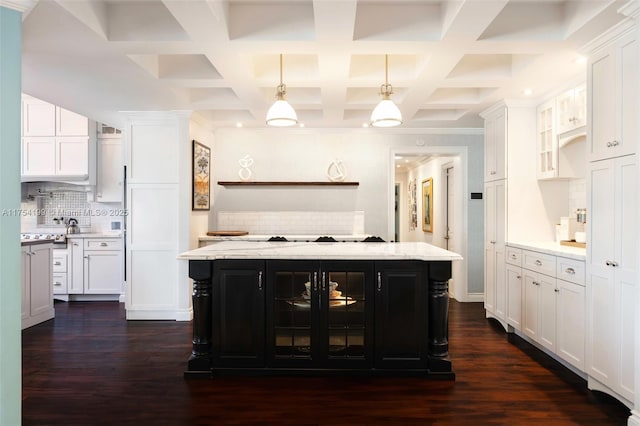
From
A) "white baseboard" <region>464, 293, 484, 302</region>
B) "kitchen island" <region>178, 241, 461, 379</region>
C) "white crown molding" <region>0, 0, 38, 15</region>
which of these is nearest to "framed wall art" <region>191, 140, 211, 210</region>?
"kitchen island" <region>178, 241, 461, 379</region>

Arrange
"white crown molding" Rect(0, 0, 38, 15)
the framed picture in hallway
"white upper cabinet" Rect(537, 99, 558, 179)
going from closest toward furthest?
"white crown molding" Rect(0, 0, 38, 15)
"white upper cabinet" Rect(537, 99, 558, 179)
the framed picture in hallway

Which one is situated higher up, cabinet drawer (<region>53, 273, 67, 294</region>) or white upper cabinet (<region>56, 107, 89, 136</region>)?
white upper cabinet (<region>56, 107, 89, 136</region>)

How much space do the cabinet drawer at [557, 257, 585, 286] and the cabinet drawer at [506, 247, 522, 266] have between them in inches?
27.6

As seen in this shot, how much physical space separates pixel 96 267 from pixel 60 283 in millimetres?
575

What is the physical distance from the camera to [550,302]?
342cm

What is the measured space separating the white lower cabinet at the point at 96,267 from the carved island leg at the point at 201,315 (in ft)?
11.3

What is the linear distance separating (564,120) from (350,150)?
2863mm

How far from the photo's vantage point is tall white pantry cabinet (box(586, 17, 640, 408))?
247 centimetres

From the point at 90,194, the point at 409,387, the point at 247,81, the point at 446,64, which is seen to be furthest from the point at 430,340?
the point at 90,194

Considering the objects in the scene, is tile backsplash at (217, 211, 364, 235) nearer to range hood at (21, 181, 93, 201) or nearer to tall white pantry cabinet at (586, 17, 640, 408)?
range hood at (21, 181, 93, 201)

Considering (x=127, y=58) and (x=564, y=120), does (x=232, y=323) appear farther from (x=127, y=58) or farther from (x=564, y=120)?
(x=564, y=120)

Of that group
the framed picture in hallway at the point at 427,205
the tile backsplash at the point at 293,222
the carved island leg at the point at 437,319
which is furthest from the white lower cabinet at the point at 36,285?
the framed picture in hallway at the point at 427,205

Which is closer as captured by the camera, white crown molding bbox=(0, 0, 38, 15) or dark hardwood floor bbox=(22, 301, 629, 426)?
white crown molding bbox=(0, 0, 38, 15)

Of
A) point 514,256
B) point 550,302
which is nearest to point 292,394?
point 550,302
